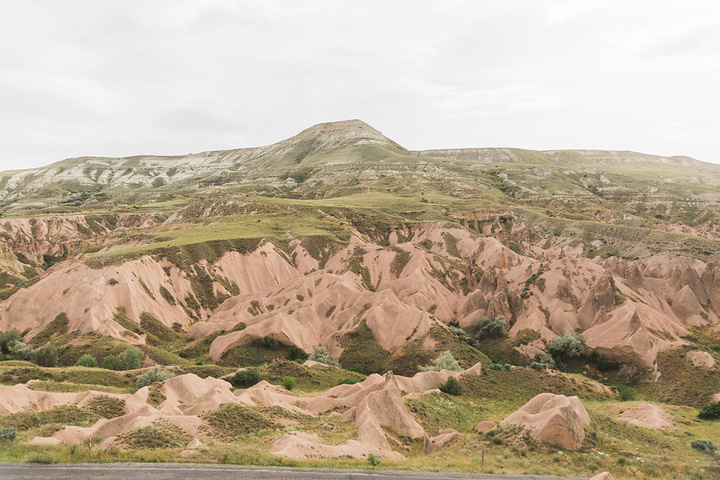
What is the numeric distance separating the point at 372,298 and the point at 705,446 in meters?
45.0

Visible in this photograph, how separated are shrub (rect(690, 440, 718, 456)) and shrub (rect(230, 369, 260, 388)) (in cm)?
3904

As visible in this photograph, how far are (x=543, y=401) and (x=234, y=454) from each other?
23447mm

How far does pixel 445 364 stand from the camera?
5625 centimetres

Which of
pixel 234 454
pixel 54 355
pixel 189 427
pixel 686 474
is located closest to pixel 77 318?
pixel 54 355

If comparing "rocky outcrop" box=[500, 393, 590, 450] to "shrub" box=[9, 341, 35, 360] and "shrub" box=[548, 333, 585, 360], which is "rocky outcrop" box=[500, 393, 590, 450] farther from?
"shrub" box=[9, 341, 35, 360]

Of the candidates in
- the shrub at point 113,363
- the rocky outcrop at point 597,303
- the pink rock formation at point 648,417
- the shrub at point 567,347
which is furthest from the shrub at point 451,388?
the shrub at point 113,363

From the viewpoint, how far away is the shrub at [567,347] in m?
63.4

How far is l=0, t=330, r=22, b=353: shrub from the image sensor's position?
207ft

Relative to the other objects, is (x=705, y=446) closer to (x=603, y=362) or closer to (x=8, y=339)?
(x=603, y=362)

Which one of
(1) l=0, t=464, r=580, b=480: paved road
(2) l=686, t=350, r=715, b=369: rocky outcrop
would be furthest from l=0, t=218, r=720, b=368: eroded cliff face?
(1) l=0, t=464, r=580, b=480: paved road

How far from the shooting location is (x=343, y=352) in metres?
65.4

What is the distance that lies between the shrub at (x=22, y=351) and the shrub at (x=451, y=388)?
168 ft

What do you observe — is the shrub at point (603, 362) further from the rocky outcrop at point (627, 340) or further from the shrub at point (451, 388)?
the shrub at point (451, 388)

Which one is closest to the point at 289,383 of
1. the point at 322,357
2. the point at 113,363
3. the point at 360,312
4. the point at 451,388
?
the point at 322,357
